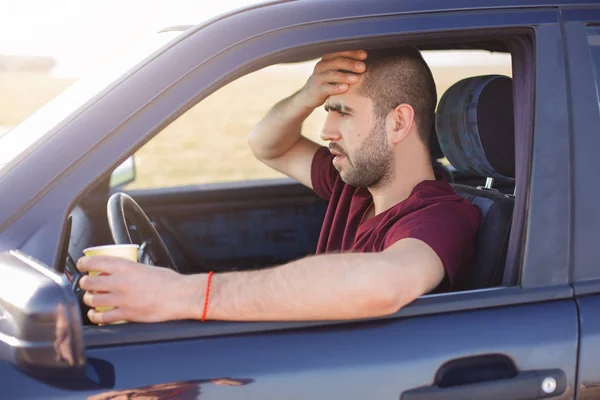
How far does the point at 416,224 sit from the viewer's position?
1.87m

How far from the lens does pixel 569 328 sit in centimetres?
153

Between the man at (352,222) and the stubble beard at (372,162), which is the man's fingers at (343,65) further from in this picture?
the stubble beard at (372,162)

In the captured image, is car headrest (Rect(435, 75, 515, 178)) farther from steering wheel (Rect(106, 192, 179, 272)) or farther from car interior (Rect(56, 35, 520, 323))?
steering wheel (Rect(106, 192, 179, 272))

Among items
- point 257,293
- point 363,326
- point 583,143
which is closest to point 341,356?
point 363,326

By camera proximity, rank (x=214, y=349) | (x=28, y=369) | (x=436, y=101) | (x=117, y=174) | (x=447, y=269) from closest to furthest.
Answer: (x=28, y=369), (x=214, y=349), (x=447, y=269), (x=436, y=101), (x=117, y=174)

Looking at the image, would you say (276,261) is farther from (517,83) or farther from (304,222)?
(517,83)

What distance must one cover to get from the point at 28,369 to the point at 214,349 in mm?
327

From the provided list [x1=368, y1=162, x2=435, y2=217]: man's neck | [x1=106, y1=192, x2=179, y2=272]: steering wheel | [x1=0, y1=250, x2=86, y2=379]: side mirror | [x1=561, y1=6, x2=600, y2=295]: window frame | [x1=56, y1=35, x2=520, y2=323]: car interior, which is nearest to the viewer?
[x1=0, y1=250, x2=86, y2=379]: side mirror

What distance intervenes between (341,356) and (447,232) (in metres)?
0.52

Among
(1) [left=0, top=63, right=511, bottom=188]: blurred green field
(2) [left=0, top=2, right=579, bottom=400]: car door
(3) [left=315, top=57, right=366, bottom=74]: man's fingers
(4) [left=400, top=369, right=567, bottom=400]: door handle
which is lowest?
(4) [left=400, top=369, right=567, bottom=400]: door handle

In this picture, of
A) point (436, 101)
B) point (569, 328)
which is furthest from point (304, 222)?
point (569, 328)

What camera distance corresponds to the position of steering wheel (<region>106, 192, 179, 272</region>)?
2385 mm

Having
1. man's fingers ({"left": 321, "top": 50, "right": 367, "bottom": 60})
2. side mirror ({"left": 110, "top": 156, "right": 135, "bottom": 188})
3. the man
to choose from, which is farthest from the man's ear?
side mirror ({"left": 110, "top": 156, "right": 135, "bottom": 188})

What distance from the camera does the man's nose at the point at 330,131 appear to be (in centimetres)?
222
